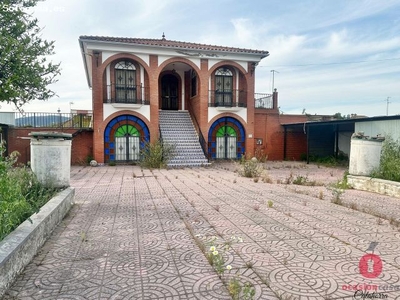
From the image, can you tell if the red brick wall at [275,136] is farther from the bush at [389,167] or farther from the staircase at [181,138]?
the bush at [389,167]

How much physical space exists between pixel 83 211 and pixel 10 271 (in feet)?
9.70

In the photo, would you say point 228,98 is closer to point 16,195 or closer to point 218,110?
point 218,110

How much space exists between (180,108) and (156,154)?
6574 millimetres

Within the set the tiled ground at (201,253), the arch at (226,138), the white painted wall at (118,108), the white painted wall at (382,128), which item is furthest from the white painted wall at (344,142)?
the tiled ground at (201,253)

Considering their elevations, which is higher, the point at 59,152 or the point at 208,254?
the point at 59,152

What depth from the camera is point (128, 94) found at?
16.6 metres

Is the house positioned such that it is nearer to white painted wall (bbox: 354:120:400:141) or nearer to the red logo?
white painted wall (bbox: 354:120:400:141)

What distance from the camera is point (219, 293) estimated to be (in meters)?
2.63

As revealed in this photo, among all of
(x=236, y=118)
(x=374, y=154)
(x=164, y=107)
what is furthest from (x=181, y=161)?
(x=374, y=154)

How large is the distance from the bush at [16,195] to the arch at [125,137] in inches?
408

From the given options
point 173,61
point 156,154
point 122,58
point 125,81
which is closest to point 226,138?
point 156,154

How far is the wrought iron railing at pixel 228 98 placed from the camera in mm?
17805

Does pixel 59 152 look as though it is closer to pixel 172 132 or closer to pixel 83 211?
pixel 83 211

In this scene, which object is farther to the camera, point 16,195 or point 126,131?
point 126,131
